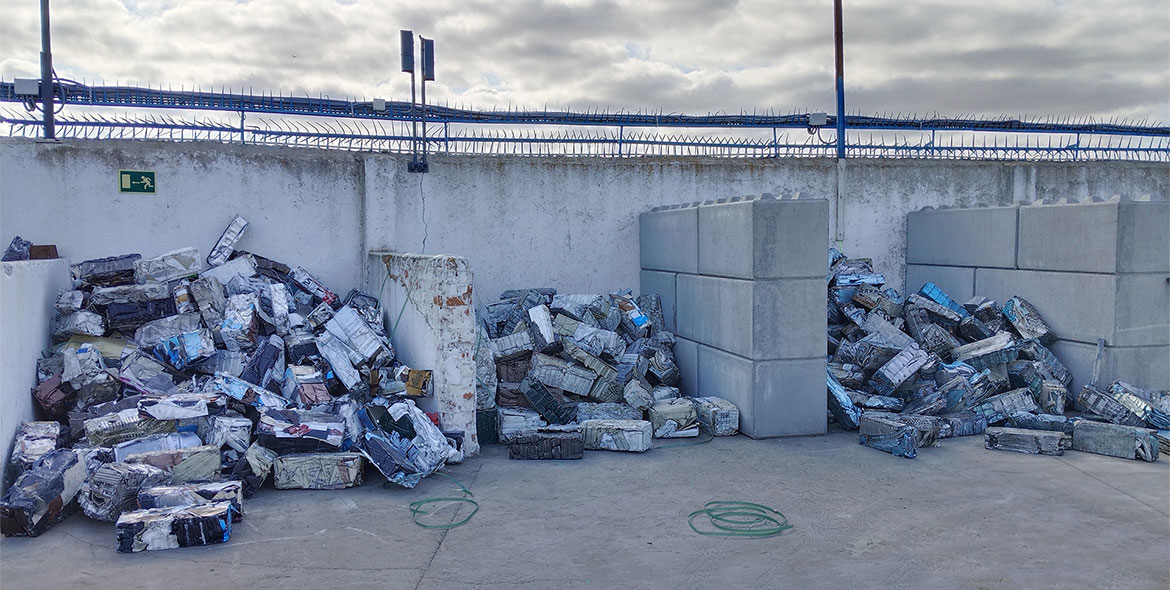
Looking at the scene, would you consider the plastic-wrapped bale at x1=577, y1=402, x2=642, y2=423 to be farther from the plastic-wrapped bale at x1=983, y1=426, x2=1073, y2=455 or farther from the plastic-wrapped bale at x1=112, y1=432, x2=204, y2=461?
the plastic-wrapped bale at x1=112, y1=432, x2=204, y2=461

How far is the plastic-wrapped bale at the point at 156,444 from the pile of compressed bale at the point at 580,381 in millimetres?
2592

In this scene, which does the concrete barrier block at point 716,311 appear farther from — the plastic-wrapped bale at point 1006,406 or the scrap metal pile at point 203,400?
the scrap metal pile at point 203,400

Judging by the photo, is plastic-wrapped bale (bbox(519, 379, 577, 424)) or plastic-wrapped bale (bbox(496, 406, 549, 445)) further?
plastic-wrapped bale (bbox(519, 379, 577, 424))

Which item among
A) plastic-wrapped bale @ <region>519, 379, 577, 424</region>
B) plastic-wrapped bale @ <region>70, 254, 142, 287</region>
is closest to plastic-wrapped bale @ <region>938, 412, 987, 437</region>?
plastic-wrapped bale @ <region>519, 379, 577, 424</region>

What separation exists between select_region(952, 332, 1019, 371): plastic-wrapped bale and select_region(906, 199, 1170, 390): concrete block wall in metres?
0.69

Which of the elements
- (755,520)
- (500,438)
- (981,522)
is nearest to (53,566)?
(500,438)

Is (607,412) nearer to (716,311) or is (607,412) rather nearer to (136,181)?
(716,311)

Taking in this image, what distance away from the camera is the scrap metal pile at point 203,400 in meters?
5.78

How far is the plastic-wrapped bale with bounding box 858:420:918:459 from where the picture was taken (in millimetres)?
7562

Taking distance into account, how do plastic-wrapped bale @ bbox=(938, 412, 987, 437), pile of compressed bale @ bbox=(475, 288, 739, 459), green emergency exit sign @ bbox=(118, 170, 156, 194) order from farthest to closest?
green emergency exit sign @ bbox=(118, 170, 156, 194) < plastic-wrapped bale @ bbox=(938, 412, 987, 437) < pile of compressed bale @ bbox=(475, 288, 739, 459)

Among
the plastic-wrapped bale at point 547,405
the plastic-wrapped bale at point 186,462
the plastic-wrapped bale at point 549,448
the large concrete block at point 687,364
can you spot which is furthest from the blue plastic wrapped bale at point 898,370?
the plastic-wrapped bale at point 186,462

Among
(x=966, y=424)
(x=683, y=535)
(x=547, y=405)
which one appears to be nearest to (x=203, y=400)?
(x=547, y=405)

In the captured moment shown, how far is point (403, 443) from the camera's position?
23.3 feet

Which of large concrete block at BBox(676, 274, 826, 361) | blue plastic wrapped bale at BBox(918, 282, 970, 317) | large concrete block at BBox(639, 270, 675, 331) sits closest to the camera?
large concrete block at BBox(676, 274, 826, 361)
